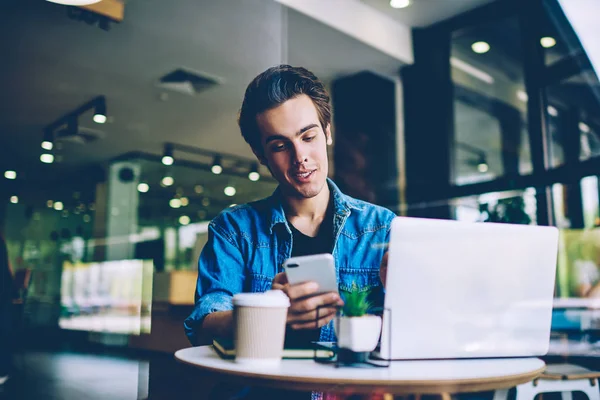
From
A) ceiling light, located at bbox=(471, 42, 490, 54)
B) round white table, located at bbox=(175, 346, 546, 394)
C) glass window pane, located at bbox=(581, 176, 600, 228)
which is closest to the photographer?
round white table, located at bbox=(175, 346, 546, 394)

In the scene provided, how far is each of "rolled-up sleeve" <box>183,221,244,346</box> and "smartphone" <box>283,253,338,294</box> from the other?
1.17ft

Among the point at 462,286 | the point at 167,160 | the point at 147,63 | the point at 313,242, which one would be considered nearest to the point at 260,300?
the point at 462,286

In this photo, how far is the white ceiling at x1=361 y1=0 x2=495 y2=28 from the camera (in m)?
4.73

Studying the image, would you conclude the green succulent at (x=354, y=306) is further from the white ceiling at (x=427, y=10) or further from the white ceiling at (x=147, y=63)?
the white ceiling at (x=427, y=10)

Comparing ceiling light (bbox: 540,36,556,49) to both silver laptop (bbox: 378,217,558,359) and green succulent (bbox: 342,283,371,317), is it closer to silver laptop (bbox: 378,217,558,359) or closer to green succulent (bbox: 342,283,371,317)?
silver laptop (bbox: 378,217,558,359)

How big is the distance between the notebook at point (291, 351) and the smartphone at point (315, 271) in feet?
0.45

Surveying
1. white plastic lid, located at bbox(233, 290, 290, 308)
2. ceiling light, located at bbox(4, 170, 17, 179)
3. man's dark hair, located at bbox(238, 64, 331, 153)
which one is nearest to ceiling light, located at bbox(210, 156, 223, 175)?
ceiling light, located at bbox(4, 170, 17, 179)

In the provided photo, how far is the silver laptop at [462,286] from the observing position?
1.02 m

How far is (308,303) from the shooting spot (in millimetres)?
1068

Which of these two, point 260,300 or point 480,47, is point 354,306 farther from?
point 480,47

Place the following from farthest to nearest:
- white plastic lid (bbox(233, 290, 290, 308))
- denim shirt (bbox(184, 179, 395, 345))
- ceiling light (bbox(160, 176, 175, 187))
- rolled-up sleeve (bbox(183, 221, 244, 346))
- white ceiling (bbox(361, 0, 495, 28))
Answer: ceiling light (bbox(160, 176, 175, 187)), white ceiling (bbox(361, 0, 495, 28)), denim shirt (bbox(184, 179, 395, 345)), rolled-up sleeve (bbox(183, 221, 244, 346)), white plastic lid (bbox(233, 290, 290, 308))

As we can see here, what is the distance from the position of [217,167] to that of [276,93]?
3202mm

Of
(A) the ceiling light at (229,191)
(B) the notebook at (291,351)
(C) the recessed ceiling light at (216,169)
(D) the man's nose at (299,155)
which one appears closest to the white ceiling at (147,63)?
(C) the recessed ceiling light at (216,169)

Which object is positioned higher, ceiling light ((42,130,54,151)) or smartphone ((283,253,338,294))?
ceiling light ((42,130,54,151))
